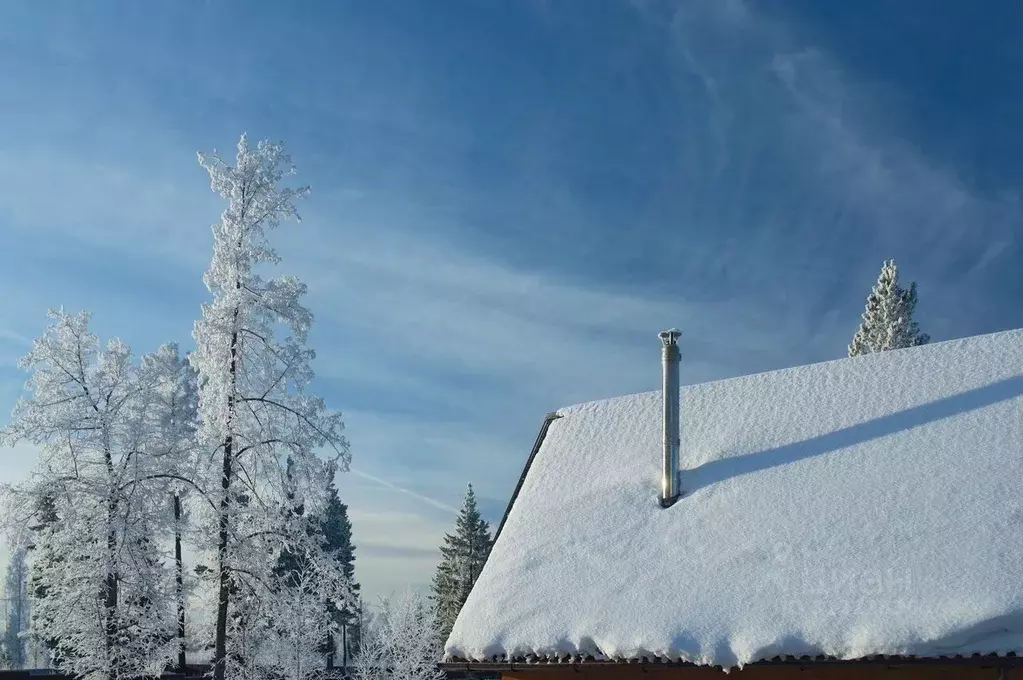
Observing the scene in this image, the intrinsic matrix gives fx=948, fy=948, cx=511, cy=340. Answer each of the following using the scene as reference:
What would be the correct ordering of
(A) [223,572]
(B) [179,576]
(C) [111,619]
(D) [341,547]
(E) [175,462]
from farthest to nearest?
(D) [341,547], (C) [111,619], (B) [179,576], (E) [175,462], (A) [223,572]

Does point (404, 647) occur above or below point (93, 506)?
below

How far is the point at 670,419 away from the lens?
11930 millimetres

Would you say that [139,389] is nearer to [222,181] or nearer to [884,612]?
[222,181]

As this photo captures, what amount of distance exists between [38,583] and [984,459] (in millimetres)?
19479

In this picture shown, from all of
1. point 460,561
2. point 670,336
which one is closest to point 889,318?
point 460,561

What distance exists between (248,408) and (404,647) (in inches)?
823

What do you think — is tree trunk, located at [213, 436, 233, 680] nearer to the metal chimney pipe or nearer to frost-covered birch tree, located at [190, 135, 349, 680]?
frost-covered birch tree, located at [190, 135, 349, 680]

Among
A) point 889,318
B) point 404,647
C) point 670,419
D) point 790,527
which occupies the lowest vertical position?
point 404,647

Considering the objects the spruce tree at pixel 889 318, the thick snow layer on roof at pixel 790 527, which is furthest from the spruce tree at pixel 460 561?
the thick snow layer on roof at pixel 790 527

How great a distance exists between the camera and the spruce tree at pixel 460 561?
43.0 m

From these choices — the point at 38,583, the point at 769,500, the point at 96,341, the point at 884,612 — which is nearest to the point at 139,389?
the point at 96,341

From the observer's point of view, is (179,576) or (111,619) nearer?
(179,576)

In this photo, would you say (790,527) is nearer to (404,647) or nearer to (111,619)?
(111,619)

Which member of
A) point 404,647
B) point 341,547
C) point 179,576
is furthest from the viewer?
point 341,547
